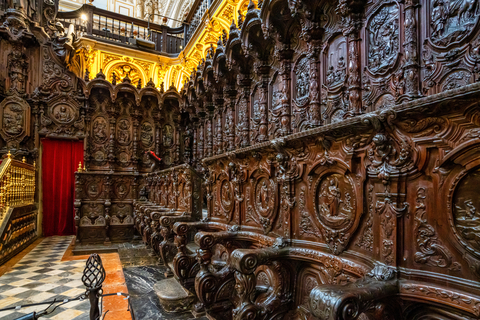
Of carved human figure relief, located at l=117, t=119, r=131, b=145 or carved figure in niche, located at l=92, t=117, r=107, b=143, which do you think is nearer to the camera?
carved figure in niche, located at l=92, t=117, r=107, b=143

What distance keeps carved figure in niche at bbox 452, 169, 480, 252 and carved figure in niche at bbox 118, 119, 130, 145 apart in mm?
8793

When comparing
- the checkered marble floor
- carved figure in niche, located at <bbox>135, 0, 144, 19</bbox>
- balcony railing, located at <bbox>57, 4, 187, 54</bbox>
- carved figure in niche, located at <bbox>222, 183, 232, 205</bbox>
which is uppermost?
carved figure in niche, located at <bbox>135, 0, 144, 19</bbox>

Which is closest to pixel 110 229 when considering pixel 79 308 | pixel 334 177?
pixel 79 308

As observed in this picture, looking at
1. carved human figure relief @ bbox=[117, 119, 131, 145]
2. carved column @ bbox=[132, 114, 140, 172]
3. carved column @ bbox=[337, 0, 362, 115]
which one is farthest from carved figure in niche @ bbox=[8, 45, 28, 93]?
carved column @ bbox=[337, 0, 362, 115]

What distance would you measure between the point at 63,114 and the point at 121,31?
469cm

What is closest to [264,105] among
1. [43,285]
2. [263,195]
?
[263,195]

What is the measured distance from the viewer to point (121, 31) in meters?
10.8

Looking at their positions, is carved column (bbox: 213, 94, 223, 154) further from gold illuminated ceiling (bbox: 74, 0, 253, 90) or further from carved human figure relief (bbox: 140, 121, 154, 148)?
carved human figure relief (bbox: 140, 121, 154, 148)

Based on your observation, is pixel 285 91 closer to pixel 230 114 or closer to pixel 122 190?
pixel 230 114

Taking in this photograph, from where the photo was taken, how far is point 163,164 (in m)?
8.98

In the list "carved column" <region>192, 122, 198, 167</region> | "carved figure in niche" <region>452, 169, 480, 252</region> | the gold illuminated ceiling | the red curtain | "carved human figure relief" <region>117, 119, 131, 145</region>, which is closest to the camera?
"carved figure in niche" <region>452, 169, 480, 252</region>

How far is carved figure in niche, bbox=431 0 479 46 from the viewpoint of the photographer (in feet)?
7.42

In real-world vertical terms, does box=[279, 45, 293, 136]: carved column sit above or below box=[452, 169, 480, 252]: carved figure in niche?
above

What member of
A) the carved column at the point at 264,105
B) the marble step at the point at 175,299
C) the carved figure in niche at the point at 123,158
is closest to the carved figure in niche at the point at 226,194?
the marble step at the point at 175,299
